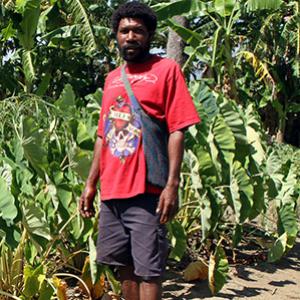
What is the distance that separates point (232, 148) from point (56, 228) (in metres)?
1.52

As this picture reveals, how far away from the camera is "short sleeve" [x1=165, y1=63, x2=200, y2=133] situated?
2.54m

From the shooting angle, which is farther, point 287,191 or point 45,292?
point 287,191

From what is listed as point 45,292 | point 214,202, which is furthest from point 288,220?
point 45,292

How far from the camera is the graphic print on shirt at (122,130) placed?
8.56 ft

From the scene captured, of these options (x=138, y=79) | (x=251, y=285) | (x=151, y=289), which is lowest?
(x=251, y=285)

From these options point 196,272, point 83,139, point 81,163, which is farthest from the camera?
point 196,272

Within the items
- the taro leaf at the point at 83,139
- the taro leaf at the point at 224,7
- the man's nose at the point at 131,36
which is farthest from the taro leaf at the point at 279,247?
the taro leaf at the point at 224,7

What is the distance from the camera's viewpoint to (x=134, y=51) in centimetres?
263

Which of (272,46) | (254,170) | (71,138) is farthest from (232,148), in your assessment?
(272,46)

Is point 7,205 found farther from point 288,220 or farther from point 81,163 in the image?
point 288,220

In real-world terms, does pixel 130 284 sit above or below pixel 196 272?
above

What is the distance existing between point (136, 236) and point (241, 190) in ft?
6.17

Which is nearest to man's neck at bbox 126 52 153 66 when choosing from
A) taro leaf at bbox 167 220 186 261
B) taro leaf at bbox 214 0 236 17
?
taro leaf at bbox 167 220 186 261

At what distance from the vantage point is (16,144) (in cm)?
327
